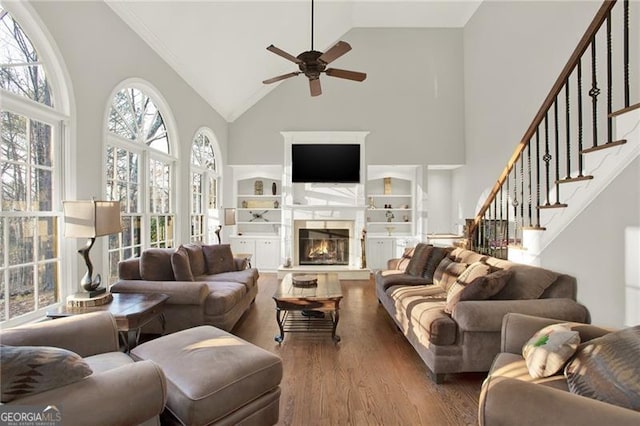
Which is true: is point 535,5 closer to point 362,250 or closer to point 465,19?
point 465,19

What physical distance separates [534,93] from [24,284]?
6.30 meters

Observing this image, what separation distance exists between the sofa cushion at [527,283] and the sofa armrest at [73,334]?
116 inches

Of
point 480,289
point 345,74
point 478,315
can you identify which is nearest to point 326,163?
point 345,74

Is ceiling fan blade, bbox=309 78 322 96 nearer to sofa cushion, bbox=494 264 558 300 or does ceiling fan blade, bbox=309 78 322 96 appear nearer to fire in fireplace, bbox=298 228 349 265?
sofa cushion, bbox=494 264 558 300

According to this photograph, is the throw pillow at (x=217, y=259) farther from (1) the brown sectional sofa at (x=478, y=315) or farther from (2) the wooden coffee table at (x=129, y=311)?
(1) the brown sectional sofa at (x=478, y=315)

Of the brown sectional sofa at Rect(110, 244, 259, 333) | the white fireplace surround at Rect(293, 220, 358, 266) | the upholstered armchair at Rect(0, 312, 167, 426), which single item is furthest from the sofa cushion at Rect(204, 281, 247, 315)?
the white fireplace surround at Rect(293, 220, 358, 266)

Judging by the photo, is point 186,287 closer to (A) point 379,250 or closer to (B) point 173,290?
(B) point 173,290

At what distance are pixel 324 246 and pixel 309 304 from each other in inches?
149

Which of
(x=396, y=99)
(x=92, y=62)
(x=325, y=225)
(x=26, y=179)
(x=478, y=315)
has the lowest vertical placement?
(x=478, y=315)

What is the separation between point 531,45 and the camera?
484 cm

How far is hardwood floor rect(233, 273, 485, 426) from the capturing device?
2.20m

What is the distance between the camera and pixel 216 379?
1.72m

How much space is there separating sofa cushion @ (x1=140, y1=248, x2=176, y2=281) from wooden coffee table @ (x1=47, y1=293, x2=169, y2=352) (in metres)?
0.71

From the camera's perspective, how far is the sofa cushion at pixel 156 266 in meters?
3.62
